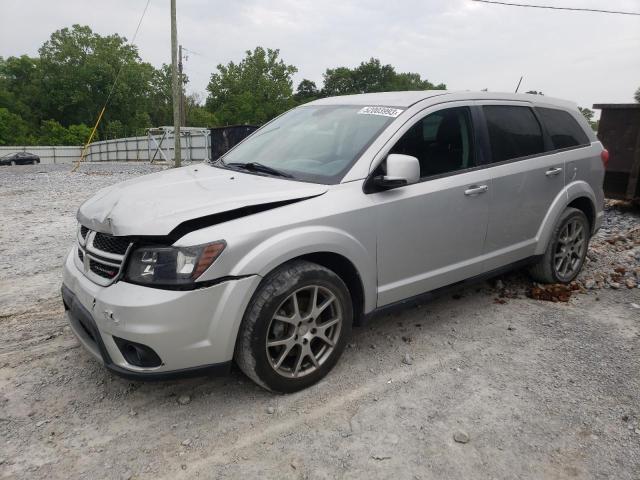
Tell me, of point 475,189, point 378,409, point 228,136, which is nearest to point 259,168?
point 475,189

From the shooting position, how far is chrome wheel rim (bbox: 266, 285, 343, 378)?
2822 millimetres

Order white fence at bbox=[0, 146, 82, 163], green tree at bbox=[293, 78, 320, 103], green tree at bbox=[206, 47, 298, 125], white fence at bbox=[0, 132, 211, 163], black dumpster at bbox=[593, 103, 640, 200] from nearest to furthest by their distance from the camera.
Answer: black dumpster at bbox=[593, 103, 640, 200] < white fence at bbox=[0, 132, 211, 163] < white fence at bbox=[0, 146, 82, 163] < green tree at bbox=[206, 47, 298, 125] < green tree at bbox=[293, 78, 320, 103]

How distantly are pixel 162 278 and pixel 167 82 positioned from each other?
71003 millimetres

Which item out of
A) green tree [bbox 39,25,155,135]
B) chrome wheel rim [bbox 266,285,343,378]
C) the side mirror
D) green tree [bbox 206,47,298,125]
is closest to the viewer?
chrome wheel rim [bbox 266,285,343,378]

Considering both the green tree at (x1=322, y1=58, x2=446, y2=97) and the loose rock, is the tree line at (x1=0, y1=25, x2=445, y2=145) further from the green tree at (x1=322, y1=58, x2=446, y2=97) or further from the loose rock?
the loose rock

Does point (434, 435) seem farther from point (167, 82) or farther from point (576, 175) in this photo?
point (167, 82)

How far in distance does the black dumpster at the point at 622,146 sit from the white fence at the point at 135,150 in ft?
59.1

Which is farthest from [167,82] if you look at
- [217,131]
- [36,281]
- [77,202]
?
[36,281]

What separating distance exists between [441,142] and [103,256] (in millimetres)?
2383

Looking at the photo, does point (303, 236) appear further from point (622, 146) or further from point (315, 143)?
point (622, 146)

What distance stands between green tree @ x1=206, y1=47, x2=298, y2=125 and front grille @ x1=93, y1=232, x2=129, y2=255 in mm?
50581

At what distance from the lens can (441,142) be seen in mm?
3535

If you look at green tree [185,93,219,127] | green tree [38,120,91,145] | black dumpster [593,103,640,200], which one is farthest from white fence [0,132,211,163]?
black dumpster [593,103,640,200]

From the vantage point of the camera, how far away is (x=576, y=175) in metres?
4.50
